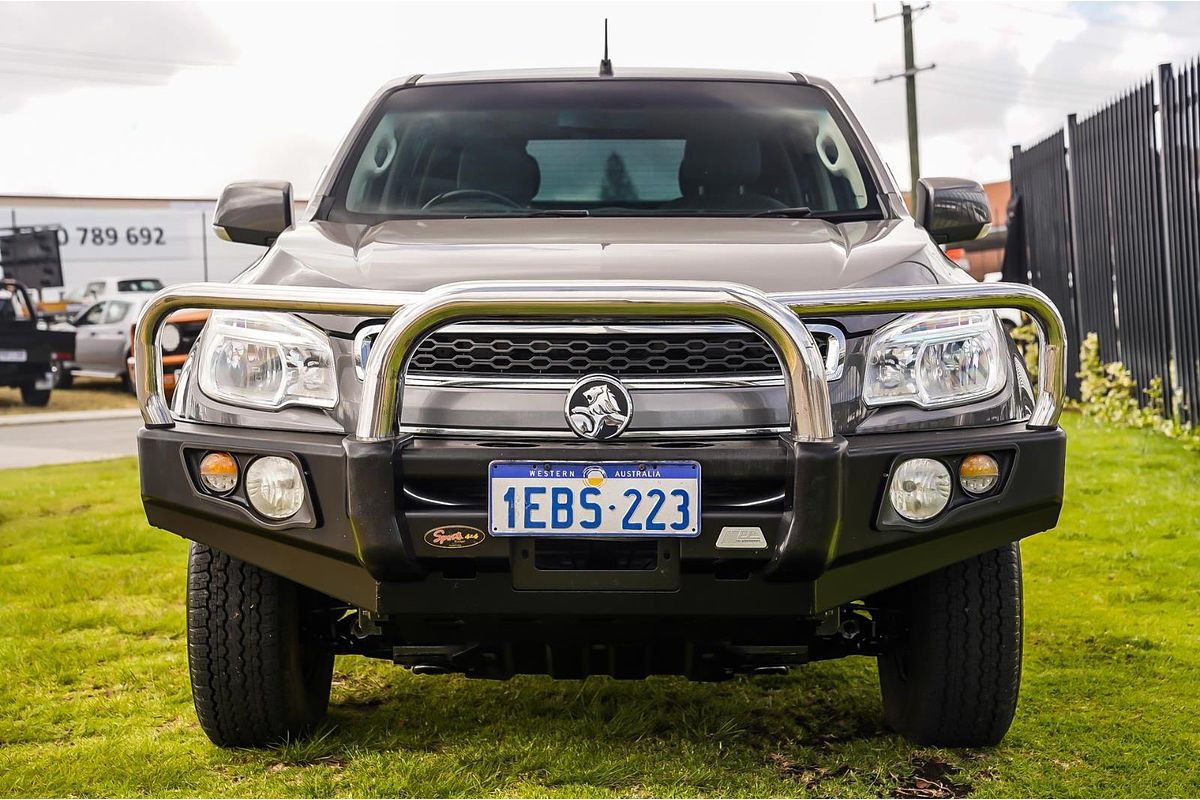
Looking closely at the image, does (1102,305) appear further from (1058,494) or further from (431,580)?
(431,580)

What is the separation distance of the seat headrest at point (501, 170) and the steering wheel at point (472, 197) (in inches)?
1.2

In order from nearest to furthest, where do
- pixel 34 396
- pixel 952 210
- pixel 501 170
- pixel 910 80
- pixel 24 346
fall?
pixel 952 210 < pixel 501 170 < pixel 24 346 < pixel 34 396 < pixel 910 80

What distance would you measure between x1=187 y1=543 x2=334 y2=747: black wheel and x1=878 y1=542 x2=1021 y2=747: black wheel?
1.50 meters

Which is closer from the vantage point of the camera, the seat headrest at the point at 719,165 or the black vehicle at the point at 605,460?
the black vehicle at the point at 605,460

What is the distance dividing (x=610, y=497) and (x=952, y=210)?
1.77m

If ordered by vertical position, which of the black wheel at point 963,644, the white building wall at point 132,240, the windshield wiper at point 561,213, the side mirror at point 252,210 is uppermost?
the white building wall at point 132,240

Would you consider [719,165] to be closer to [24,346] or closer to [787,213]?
[787,213]

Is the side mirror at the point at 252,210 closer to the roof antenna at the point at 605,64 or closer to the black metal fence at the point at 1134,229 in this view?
the roof antenna at the point at 605,64

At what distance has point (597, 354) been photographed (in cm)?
249

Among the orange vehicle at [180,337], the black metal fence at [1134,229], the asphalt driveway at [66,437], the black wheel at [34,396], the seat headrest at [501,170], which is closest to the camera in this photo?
the seat headrest at [501,170]

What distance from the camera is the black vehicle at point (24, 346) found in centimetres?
1697

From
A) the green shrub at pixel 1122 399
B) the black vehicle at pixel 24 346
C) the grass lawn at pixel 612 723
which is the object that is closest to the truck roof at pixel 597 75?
the grass lawn at pixel 612 723

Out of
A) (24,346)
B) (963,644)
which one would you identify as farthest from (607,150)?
(24,346)

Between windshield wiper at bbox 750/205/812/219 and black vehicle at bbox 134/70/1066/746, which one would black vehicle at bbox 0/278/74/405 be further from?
windshield wiper at bbox 750/205/812/219
